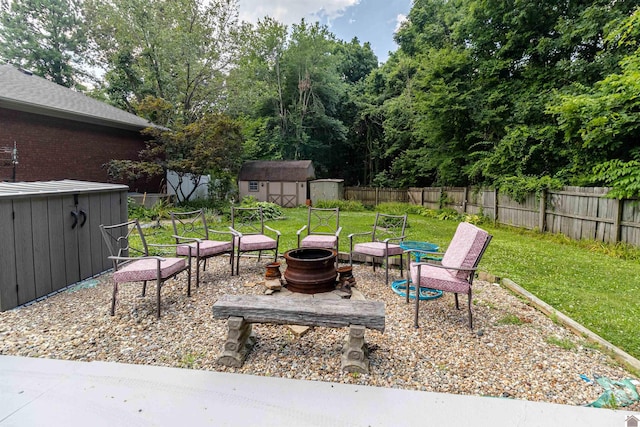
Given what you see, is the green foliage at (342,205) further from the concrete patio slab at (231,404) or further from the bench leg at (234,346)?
the concrete patio slab at (231,404)

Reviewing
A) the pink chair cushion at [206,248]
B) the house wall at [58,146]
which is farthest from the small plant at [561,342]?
the house wall at [58,146]

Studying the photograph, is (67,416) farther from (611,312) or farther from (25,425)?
(611,312)

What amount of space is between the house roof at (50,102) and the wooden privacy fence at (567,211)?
13.1 metres

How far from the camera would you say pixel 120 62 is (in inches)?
609

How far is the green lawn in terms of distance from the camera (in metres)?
3.02

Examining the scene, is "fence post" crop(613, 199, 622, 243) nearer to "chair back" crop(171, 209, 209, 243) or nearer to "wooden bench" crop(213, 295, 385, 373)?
"wooden bench" crop(213, 295, 385, 373)

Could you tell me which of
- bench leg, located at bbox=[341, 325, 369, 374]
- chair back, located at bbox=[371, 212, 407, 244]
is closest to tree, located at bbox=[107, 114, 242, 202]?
chair back, located at bbox=[371, 212, 407, 244]

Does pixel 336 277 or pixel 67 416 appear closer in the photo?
pixel 67 416

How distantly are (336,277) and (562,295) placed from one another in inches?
107

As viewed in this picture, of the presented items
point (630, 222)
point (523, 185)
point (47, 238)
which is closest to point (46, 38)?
point (47, 238)

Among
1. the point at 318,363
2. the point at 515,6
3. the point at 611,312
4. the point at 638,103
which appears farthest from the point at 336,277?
the point at 515,6

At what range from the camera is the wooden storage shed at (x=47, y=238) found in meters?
3.19

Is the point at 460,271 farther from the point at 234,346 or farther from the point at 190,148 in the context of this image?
the point at 190,148

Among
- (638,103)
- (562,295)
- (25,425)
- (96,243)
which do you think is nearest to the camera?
(25,425)
